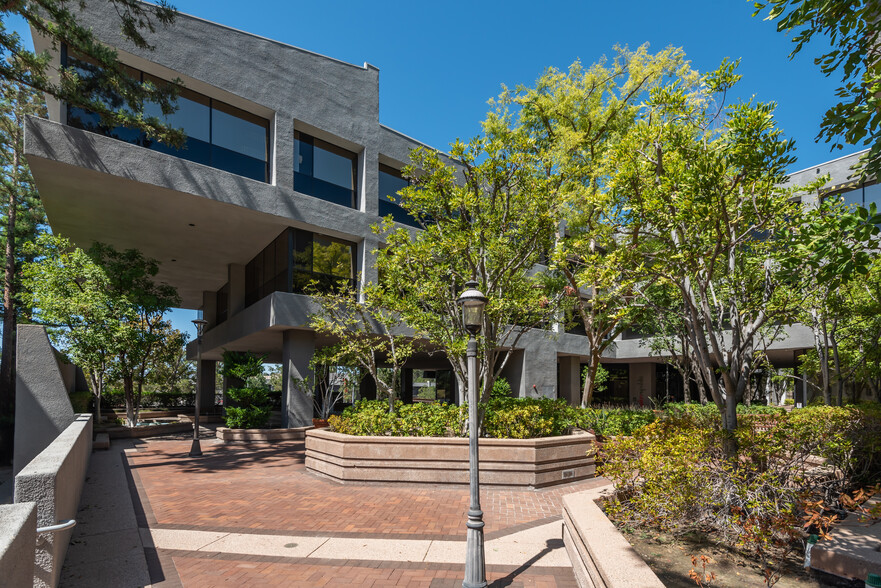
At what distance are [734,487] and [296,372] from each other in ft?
50.5

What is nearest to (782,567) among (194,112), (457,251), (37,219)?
(457,251)

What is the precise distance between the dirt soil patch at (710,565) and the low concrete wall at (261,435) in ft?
47.3

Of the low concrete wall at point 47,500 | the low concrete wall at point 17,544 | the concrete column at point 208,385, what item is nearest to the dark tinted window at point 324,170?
the low concrete wall at point 47,500

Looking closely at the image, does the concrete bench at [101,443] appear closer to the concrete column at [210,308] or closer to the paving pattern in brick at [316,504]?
the paving pattern in brick at [316,504]

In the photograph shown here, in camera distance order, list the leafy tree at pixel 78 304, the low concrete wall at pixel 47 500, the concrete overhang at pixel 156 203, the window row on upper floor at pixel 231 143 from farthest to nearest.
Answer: the leafy tree at pixel 78 304 → the window row on upper floor at pixel 231 143 → the concrete overhang at pixel 156 203 → the low concrete wall at pixel 47 500

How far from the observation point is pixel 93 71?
1424cm

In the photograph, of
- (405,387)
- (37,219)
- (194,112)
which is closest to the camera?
(194,112)

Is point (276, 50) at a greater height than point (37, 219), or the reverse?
point (276, 50)

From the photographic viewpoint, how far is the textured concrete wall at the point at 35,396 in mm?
9656

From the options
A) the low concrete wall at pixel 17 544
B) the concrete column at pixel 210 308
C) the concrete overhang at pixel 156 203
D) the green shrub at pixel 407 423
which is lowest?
the green shrub at pixel 407 423

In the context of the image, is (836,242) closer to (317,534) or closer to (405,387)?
(317,534)

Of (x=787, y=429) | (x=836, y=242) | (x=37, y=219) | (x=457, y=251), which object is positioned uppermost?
(x=37, y=219)

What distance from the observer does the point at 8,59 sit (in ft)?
41.2

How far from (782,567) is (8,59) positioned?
743 inches
